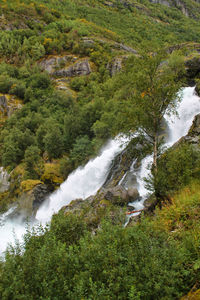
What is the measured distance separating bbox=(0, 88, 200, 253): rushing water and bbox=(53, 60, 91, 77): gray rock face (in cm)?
3578

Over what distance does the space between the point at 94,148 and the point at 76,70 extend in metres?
37.1

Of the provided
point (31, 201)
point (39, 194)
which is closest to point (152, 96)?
point (39, 194)

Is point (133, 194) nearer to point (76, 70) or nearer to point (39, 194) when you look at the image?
point (39, 194)

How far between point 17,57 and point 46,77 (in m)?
20.8

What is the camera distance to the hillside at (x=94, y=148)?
4137 millimetres

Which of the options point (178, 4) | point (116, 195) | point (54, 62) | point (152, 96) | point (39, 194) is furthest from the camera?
point (178, 4)

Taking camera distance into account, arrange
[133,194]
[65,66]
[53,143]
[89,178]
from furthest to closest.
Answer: [65,66] < [53,143] < [89,178] < [133,194]

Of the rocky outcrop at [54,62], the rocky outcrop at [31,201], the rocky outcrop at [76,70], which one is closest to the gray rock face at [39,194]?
the rocky outcrop at [31,201]

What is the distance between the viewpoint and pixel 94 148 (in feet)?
91.4

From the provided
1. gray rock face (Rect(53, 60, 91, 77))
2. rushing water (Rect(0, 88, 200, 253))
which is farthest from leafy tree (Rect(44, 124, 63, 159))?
gray rock face (Rect(53, 60, 91, 77))

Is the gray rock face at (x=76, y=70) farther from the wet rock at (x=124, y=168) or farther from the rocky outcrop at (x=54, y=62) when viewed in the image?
the wet rock at (x=124, y=168)

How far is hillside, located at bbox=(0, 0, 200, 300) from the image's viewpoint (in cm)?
414

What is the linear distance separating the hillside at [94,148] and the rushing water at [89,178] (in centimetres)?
128

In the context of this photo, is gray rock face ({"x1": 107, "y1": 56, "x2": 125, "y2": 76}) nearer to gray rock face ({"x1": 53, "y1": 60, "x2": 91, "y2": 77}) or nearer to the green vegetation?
gray rock face ({"x1": 53, "y1": 60, "x2": 91, "y2": 77})
